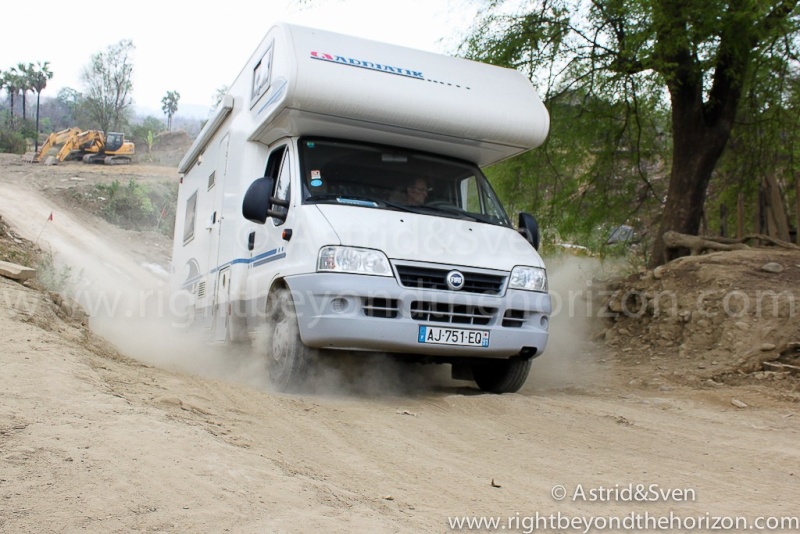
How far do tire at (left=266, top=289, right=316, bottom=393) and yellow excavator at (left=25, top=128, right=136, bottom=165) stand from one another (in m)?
35.4

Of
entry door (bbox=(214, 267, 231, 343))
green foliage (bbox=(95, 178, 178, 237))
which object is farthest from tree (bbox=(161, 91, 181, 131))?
entry door (bbox=(214, 267, 231, 343))

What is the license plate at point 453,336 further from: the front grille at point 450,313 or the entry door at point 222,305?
the entry door at point 222,305

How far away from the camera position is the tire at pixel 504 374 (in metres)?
6.88

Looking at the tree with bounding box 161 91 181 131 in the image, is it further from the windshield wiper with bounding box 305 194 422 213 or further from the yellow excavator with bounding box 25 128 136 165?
the windshield wiper with bounding box 305 194 422 213

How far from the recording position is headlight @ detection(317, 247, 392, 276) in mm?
5844

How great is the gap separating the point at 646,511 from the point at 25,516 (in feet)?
8.45

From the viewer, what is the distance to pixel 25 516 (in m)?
2.71

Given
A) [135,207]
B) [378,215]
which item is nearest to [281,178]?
[378,215]

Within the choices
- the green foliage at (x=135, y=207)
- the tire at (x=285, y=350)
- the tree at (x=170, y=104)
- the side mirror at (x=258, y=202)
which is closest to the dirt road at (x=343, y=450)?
the tire at (x=285, y=350)

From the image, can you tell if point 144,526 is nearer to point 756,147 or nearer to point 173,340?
point 173,340

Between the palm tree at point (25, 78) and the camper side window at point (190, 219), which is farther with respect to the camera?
the palm tree at point (25, 78)

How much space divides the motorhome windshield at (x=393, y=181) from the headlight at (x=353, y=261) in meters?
0.64

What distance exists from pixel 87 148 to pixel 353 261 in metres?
36.9

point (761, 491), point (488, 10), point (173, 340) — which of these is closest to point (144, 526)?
point (761, 491)
